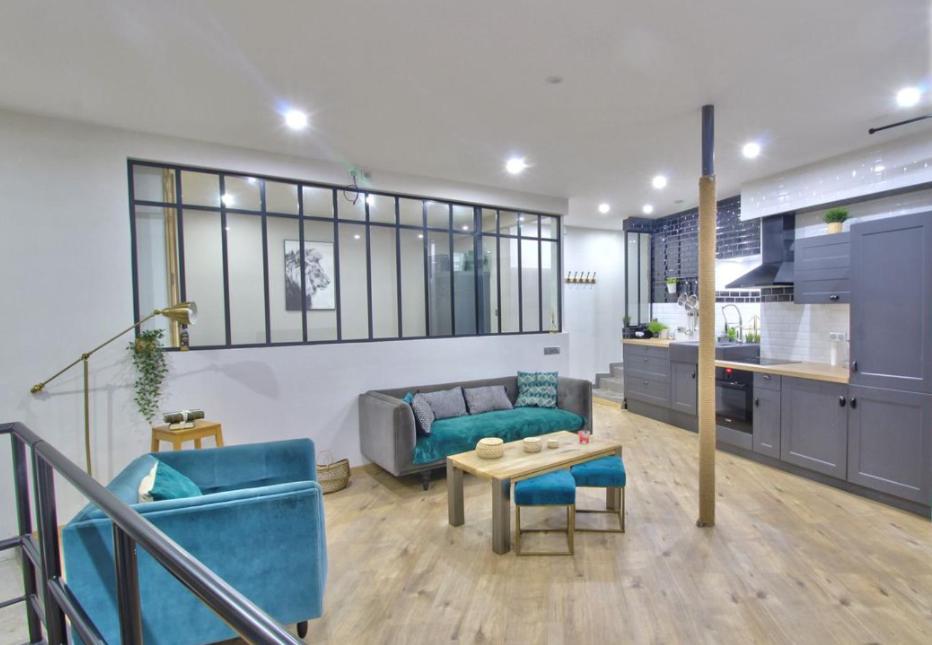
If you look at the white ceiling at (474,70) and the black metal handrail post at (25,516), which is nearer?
the black metal handrail post at (25,516)

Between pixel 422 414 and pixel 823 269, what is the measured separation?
12.2ft

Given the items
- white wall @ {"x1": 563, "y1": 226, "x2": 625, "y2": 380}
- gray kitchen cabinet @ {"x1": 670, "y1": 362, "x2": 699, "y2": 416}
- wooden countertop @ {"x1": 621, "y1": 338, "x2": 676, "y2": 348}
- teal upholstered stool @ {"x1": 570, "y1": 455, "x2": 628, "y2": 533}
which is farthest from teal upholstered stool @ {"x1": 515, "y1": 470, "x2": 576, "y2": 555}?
white wall @ {"x1": 563, "y1": 226, "x2": 625, "y2": 380}

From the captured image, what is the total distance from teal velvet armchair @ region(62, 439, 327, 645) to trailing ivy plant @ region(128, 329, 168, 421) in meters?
1.49

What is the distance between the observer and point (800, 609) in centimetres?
Result: 232

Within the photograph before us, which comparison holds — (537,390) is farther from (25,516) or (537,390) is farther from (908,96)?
(25,516)

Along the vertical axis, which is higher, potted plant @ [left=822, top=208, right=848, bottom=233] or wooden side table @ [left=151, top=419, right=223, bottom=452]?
potted plant @ [left=822, top=208, right=848, bottom=233]

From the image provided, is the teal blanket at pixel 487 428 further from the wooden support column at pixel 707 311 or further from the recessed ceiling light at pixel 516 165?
the recessed ceiling light at pixel 516 165

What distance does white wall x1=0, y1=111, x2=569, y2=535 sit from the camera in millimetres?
3160

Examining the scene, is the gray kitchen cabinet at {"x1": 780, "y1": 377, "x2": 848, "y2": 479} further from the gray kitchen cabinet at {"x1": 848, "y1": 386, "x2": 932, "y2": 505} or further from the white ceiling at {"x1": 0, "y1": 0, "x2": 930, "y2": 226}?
the white ceiling at {"x1": 0, "y1": 0, "x2": 930, "y2": 226}

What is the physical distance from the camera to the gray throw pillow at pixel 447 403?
448 cm

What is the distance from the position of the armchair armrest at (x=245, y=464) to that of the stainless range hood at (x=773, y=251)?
14.9 feet

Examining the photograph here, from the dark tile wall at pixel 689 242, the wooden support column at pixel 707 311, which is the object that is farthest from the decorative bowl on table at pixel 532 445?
the dark tile wall at pixel 689 242

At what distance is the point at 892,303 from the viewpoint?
3451 mm

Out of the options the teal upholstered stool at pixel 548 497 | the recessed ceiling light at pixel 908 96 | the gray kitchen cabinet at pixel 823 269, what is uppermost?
the recessed ceiling light at pixel 908 96
